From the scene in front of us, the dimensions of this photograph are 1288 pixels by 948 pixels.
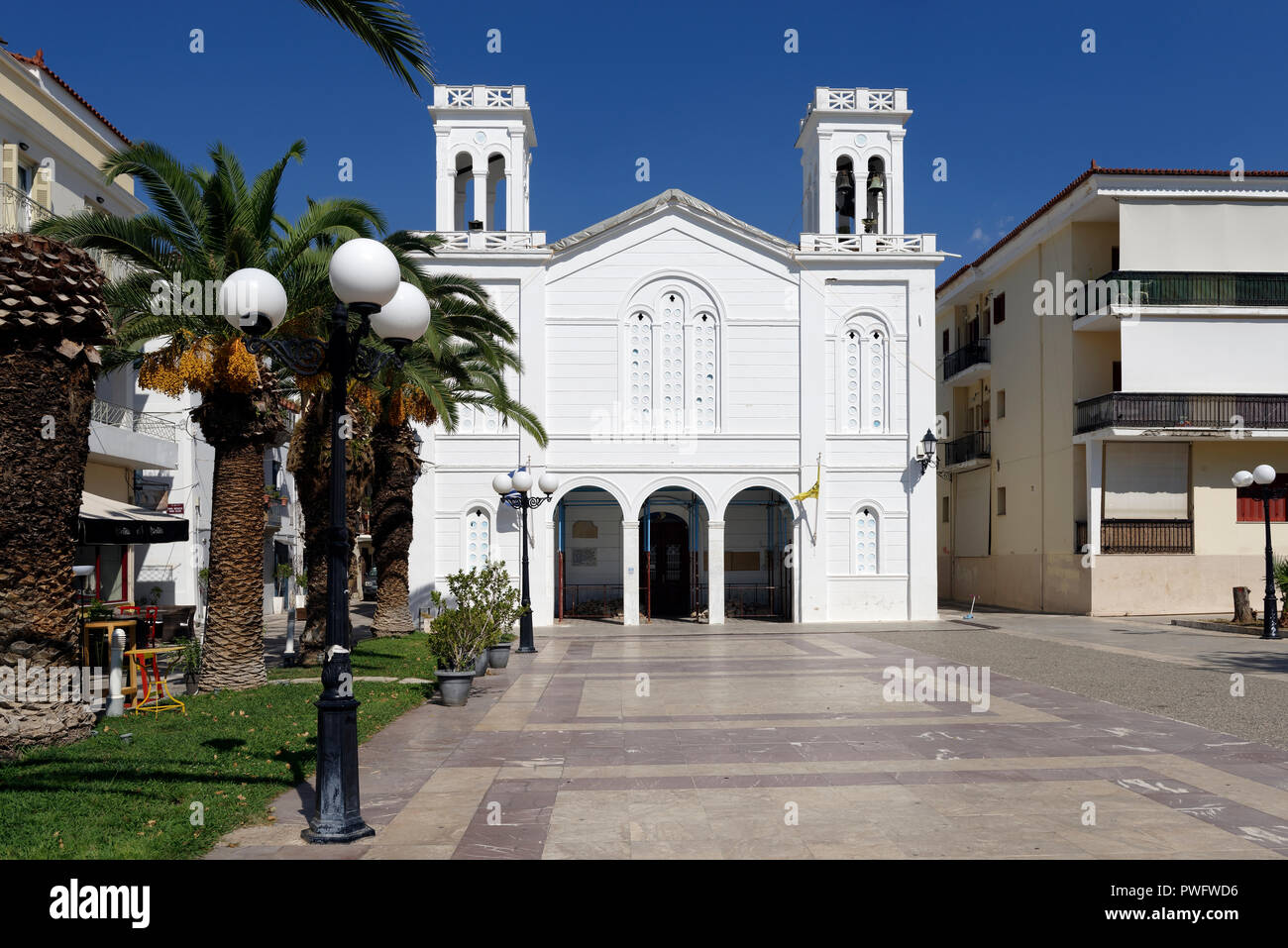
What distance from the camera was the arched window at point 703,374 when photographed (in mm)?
29547

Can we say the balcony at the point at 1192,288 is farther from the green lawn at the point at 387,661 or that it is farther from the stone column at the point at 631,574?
the green lawn at the point at 387,661

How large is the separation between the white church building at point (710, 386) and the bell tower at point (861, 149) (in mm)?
93

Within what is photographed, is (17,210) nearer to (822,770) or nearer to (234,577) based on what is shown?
(234,577)

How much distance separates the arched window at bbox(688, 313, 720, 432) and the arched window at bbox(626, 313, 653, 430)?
1.19m

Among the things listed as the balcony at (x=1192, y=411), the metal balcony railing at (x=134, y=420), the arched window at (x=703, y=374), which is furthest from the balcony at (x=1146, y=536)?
the metal balcony railing at (x=134, y=420)

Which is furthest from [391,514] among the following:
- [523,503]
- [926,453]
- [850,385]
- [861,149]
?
[861,149]

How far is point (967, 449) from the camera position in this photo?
1542 inches

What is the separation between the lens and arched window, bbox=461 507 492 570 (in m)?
28.8

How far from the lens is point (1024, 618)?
29.8 meters

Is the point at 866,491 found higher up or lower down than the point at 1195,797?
higher up

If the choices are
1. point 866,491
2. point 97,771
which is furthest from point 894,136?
point 97,771

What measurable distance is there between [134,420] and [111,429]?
2820mm
